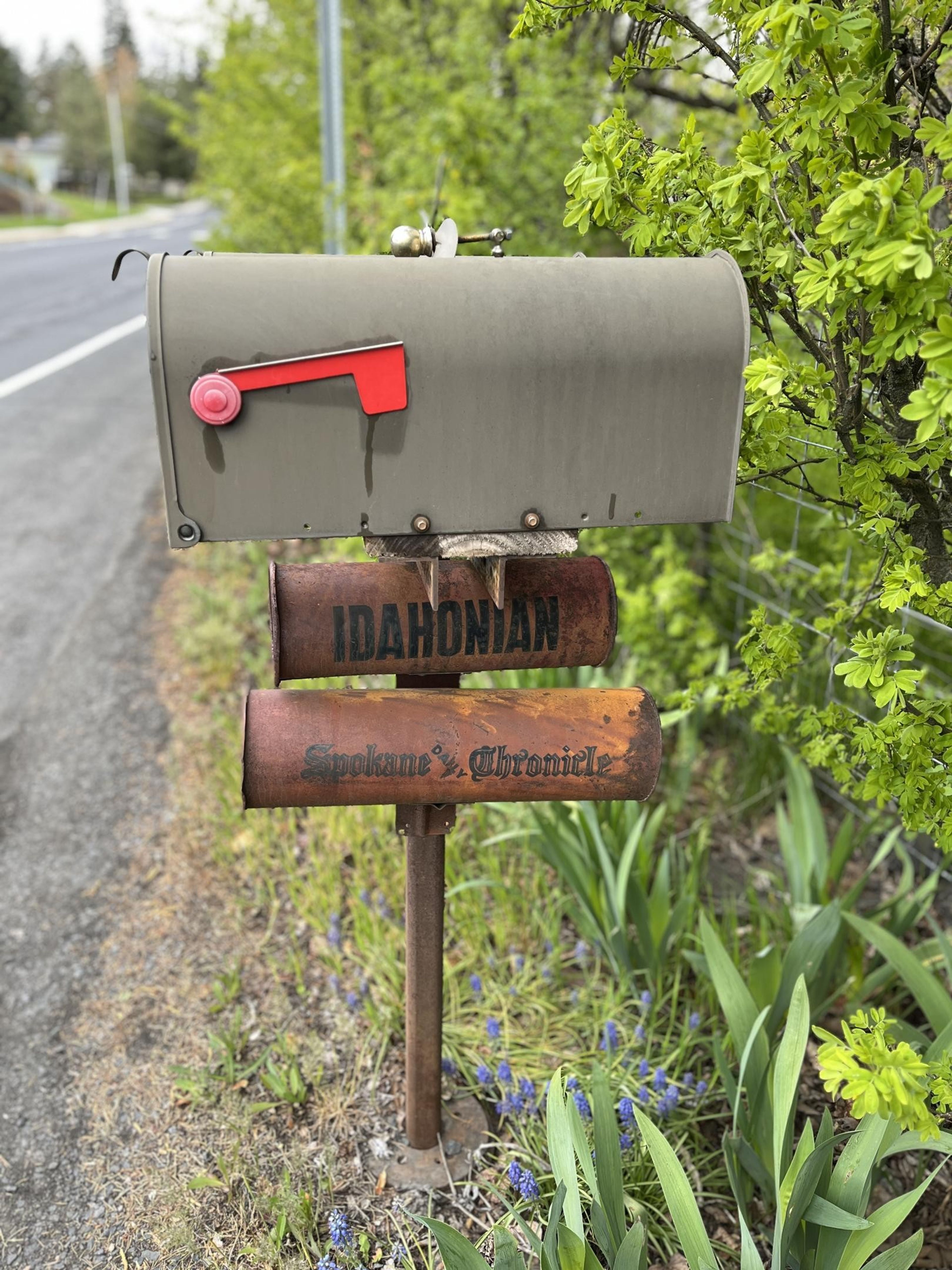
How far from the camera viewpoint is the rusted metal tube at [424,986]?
1.73 m

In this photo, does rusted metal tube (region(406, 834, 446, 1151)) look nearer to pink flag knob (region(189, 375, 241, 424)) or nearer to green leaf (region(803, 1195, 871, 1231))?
green leaf (region(803, 1195, 871, 1231))

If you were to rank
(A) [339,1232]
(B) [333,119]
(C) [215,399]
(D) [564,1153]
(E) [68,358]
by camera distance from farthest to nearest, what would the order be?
(E) [68,358] < (B) [333,119] < (A) [339,1232] < (D) [564,1153] < (C) [215,399]

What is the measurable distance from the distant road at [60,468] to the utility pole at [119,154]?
3136 cm

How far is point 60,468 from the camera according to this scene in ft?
20.6

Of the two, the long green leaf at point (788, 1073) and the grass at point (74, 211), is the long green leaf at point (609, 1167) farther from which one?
the grass at point (74, 211)

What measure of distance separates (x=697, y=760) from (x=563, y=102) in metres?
2.40

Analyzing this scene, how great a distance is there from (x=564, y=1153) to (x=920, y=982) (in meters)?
0.84

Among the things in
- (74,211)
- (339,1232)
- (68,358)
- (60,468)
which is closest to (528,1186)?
(339,1232)

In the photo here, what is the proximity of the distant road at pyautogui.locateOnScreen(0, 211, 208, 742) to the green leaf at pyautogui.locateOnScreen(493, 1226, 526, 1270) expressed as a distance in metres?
2.72

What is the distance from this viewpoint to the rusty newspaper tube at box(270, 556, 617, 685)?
4.82 ft

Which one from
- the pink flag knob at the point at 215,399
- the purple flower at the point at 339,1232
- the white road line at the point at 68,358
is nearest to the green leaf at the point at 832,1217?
the purple flower at the point at 339,1232

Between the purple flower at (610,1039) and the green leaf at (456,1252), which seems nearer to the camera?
the green leaf at (456,1252)

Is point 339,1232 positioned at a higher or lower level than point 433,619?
lower

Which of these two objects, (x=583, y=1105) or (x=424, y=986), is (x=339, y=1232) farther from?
(x=583, y=1105)
